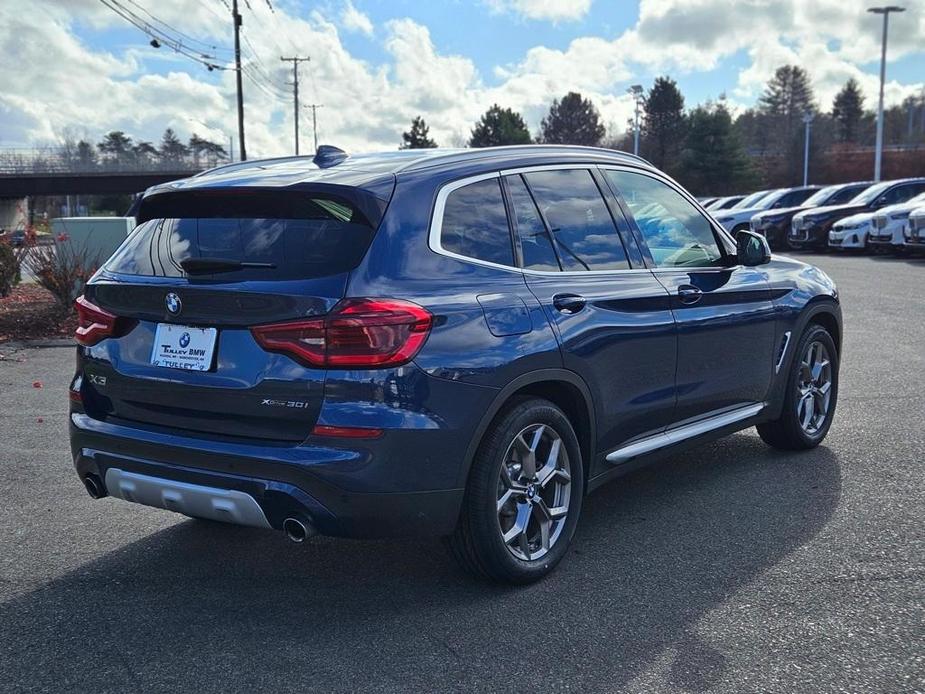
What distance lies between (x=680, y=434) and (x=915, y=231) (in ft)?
59.4

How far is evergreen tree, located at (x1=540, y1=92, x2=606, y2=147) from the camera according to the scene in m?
112

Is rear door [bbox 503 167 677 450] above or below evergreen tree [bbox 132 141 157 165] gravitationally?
below

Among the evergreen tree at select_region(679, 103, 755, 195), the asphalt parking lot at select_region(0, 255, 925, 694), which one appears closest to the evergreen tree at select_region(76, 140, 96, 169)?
the evergreen tree at select_region(679, 103, 755, 195)

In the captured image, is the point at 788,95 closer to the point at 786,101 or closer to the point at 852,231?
the point at 786,101

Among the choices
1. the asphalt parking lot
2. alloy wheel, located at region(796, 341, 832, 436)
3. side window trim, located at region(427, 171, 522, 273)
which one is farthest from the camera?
alloy wheel, located at region(796, 341, 832, 436)

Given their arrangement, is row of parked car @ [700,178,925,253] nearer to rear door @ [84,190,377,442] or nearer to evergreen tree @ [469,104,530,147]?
rear door @ [84,190,377,442]

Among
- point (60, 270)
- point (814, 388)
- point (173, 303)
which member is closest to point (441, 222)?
point (173, 303)

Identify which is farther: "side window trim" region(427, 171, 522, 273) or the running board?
the running board

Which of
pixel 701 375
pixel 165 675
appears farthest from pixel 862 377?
pixel 165 675

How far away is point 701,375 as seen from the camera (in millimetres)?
4930

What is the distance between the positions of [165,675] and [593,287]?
2319mm

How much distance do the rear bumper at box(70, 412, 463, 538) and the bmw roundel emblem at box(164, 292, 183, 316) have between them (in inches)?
18.8

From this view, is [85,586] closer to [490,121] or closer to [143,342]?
[143,342]

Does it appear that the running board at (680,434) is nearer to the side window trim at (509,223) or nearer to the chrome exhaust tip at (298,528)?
the side window trim at (509,223)
